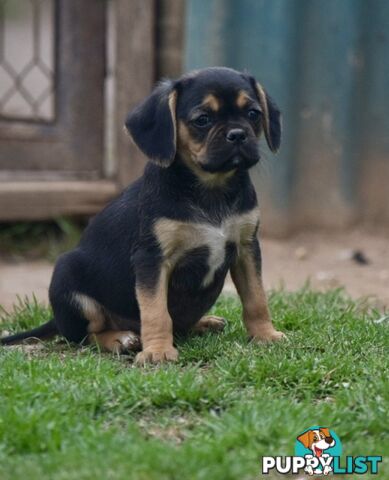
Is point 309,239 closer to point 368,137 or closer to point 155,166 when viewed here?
point 368,137

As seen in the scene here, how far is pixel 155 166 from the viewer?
15.6ft

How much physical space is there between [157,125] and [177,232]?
1.71ft

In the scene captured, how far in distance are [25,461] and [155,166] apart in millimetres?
1884

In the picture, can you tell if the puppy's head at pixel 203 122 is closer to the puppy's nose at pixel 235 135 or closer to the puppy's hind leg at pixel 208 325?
the puppy's nose at pixel 235 135

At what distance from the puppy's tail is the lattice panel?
13.2 feet

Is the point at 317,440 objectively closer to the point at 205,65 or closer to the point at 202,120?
the point at 202,120

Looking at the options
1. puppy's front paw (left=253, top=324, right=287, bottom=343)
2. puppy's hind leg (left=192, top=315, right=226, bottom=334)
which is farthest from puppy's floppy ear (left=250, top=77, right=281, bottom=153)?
puppy's hind leg (left=192, top=315, right=226, bottom=334)

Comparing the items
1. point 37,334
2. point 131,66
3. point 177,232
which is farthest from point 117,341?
point 131,66

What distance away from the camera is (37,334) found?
527 centimetres

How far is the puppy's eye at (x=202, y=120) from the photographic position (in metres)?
4.51

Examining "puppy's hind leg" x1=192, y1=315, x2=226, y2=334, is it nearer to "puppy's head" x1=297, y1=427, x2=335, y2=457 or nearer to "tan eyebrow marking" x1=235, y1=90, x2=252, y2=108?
"tan eyebrow marking" x1=235, y1=90, x2=252, y2=108

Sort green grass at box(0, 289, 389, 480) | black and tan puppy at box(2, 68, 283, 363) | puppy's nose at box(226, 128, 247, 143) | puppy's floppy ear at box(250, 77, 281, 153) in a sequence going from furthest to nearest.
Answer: puppy's floppy ear at box(250, 77, 281, 153) → black and tan puppy at box(2, 68, 283, 363) → puppy's nose at box(226, 128, 247, 143) → green grass at box(0, 289, 389, 480)

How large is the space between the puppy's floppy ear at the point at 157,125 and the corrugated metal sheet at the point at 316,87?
12.7 feet

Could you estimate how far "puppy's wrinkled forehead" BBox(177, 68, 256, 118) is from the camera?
4504 millimetres
